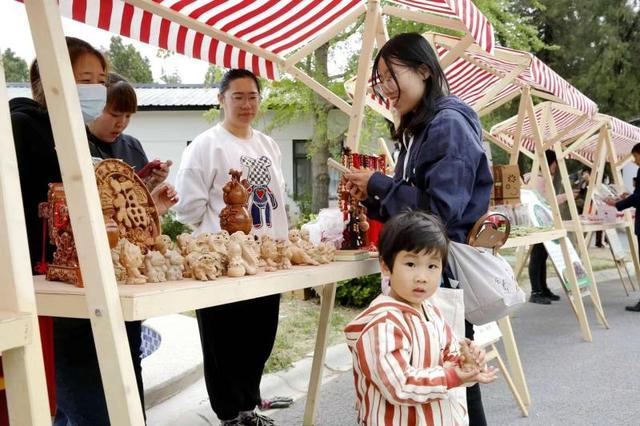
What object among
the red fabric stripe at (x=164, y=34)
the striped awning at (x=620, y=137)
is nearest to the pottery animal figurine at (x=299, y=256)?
the red fabric stripe at (x=164, y=34)

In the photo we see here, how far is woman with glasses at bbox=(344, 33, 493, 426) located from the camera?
6.77 ft

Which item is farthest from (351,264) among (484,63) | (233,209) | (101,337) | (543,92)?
(543,92)

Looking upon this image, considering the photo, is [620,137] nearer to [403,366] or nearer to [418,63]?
[418,63]

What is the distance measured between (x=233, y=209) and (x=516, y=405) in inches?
96.2

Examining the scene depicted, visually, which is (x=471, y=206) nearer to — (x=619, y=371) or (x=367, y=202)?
(x=367, y=202)

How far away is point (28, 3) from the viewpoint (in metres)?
1.39

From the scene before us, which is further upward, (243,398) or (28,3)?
(28,3)

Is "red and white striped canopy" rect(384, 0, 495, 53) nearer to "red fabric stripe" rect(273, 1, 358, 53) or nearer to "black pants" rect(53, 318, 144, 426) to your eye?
"red fabric stripe" rect(273, 1, 358, 53)

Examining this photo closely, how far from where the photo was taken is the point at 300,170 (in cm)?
1795

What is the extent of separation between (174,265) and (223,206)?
1.07 metres

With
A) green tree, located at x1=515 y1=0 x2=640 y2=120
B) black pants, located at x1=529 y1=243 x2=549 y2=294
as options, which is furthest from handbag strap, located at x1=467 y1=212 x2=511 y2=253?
green tree, located at x1=515 y1=0 x2=640 y2=120

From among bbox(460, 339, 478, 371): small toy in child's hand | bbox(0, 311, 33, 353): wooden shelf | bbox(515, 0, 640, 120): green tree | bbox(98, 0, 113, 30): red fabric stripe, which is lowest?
bbox(460, 339, 478, 371): small toy in child's hand

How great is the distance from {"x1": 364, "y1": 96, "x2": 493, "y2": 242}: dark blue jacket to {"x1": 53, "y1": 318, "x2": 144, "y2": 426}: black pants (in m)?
1.14

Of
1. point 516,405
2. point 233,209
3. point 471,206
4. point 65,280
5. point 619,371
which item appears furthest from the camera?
point 619,371
